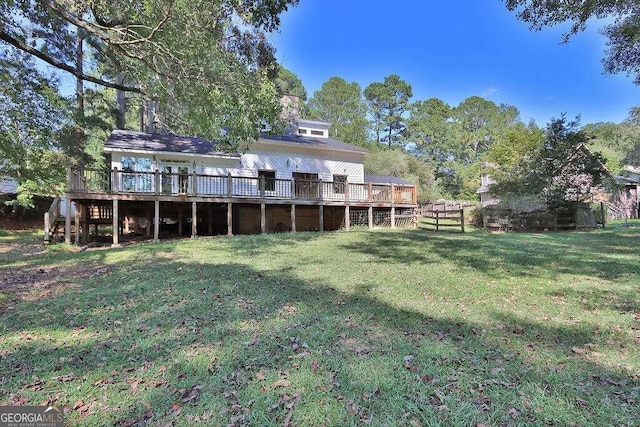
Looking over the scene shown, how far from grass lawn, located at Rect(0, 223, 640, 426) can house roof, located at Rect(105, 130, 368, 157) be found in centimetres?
905

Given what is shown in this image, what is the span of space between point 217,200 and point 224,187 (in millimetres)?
1548

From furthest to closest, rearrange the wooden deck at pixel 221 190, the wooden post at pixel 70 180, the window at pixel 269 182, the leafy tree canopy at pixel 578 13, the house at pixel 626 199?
1. the house at pixel 626 199
2. the window at pixel 269 182
3. the wooden deck at pixel 221 190
4. the wooden post at pixel 70 180
5. the leafy tree canopy at pixel 578 13

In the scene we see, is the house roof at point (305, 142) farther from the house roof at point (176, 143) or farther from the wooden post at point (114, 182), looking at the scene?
the wooden post at point (114, 182)

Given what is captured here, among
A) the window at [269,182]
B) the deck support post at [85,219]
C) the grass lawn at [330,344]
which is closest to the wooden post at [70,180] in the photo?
the deck support post at [85,219]

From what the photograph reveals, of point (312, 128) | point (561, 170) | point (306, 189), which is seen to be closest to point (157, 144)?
point (306, 189)

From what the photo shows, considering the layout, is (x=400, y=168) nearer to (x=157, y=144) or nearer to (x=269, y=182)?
(x=269, y=182)

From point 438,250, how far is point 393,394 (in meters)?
7.16

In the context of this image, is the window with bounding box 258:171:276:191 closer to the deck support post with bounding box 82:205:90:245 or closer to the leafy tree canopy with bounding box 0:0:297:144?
the leafy tree canopy with bounding box 0:0:297:144

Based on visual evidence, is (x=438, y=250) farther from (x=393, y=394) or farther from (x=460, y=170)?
(x=460, y=170)

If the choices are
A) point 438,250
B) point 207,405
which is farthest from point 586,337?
point 438,250

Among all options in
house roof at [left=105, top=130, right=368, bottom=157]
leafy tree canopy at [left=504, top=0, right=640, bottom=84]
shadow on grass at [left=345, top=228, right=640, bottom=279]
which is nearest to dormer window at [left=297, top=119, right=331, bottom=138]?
house roof at [left=105, top=130, right=368, bottom=157]

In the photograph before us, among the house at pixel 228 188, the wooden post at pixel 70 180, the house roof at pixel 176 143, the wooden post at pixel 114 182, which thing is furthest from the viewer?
the house roof at pixel 176 143

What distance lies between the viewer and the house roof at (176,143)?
1534cm

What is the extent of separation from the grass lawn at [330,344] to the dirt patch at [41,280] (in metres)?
0.06
